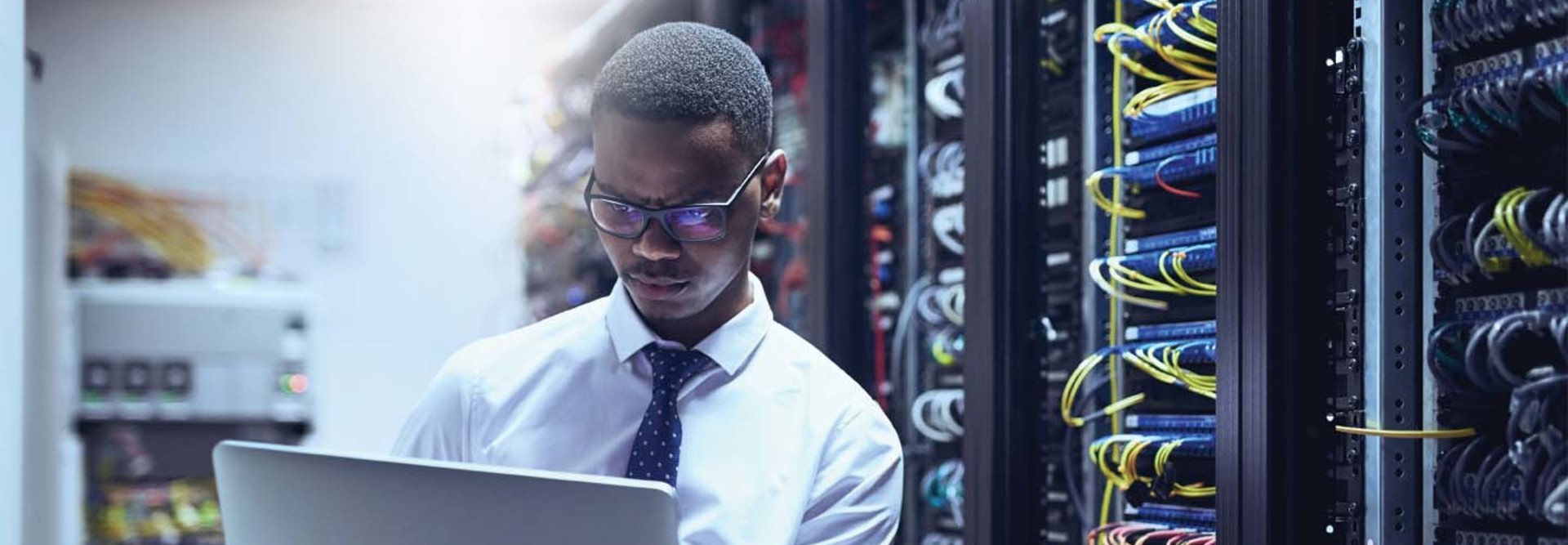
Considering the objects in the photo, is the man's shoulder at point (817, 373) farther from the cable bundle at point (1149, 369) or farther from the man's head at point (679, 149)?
the cable bundle at point (1149, 369)

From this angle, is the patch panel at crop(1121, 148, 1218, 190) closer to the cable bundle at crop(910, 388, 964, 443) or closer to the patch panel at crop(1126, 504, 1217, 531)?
the patch panel at crop(1126, 504, 1217, 531)

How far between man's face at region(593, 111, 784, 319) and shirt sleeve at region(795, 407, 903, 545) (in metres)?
0.21

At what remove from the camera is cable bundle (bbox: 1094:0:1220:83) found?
223cm

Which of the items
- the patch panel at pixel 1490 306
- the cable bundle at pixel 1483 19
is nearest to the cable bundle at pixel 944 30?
the cable bundle at pixel 1483 19

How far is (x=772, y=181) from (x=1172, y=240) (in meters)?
0.99

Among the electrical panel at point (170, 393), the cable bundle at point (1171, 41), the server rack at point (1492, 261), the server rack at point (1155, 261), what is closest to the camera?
the server rack at point (1492, 261)

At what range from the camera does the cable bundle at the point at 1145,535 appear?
7.41 ft

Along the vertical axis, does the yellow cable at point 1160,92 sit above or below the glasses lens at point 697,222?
above

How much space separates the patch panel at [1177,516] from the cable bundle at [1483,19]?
0.76 metres

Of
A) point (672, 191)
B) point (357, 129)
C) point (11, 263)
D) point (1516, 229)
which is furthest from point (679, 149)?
point (357, 129)

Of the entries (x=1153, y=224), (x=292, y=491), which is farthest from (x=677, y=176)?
(x=1153, y=224)

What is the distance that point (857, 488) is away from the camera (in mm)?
1566

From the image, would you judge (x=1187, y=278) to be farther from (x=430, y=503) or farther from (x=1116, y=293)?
(x=430, y=503)

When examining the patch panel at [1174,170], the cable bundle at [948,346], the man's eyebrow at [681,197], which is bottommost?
the cable bundle at [948,346]
